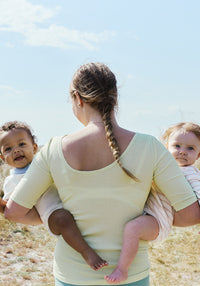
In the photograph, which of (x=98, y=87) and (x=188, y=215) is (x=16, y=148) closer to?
(x=98, y=87)

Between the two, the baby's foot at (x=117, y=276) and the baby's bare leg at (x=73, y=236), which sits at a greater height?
the baby's bare leg at (x=73, y=236)

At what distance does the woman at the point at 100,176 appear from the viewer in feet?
5.29

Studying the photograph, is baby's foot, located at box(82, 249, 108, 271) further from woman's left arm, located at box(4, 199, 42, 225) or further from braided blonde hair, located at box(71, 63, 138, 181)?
braided blonde hair, located at box(71, 63, 138, 181)

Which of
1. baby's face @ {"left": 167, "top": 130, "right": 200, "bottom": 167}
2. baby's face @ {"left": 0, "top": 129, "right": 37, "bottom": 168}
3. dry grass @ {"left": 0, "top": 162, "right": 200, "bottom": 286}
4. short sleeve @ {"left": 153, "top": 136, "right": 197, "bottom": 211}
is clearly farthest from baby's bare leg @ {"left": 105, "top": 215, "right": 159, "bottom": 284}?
dry grass @ {"left": 0, "top": 162, "right": 200, "bottom": 286}

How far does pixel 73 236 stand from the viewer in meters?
1.67

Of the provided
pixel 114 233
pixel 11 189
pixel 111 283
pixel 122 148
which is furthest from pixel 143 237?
pixel 11 189

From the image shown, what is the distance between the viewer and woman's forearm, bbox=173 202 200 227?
179 centimetres

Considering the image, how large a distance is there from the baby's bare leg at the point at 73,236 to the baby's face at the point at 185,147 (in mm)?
831

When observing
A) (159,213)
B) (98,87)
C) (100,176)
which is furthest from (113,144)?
(159,213)

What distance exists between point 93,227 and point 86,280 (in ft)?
0.80

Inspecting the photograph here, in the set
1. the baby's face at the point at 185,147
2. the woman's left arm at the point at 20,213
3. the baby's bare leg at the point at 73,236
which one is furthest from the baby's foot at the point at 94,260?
the baby's face at the point at 185,147

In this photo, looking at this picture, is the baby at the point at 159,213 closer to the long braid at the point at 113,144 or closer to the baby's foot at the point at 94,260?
the baby's foot at the point at 94,260

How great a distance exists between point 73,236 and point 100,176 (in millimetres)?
319

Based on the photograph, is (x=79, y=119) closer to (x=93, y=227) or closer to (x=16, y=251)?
(x=93, y=227)
